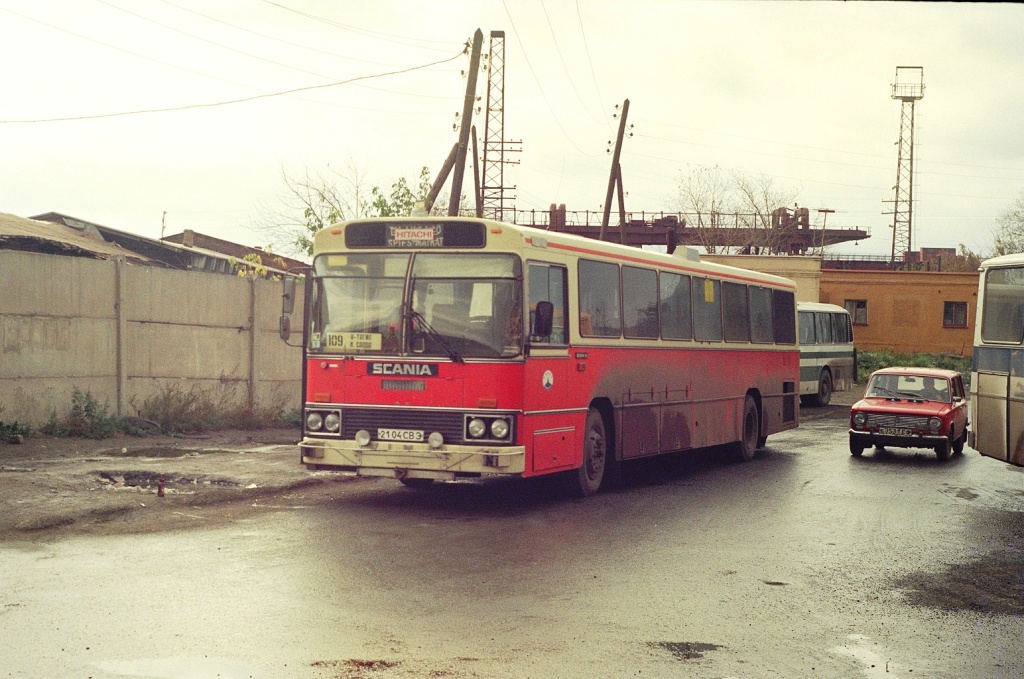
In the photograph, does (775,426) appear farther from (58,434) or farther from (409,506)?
(58,434)

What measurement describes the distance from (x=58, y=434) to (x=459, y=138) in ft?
46.6

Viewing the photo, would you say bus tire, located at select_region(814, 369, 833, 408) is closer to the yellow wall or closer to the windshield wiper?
the yellow wall

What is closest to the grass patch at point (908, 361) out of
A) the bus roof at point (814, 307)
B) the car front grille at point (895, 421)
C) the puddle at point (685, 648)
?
the bus roof at point (814, 307)

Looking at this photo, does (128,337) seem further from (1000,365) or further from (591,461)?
(1000,365)

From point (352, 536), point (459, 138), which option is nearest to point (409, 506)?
point (352, 536)

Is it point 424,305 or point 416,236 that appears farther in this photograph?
point 416,236

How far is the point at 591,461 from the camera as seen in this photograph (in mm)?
14453

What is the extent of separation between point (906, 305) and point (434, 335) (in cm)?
5445

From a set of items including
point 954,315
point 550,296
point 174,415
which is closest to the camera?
point 550,296

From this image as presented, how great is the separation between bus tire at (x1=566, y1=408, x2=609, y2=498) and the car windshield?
8717 millimetres

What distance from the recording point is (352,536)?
11023 millimetres

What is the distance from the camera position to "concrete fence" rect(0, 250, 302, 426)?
16.3 m

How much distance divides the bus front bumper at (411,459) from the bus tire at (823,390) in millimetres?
26681

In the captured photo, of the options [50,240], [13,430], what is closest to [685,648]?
[13,430]
